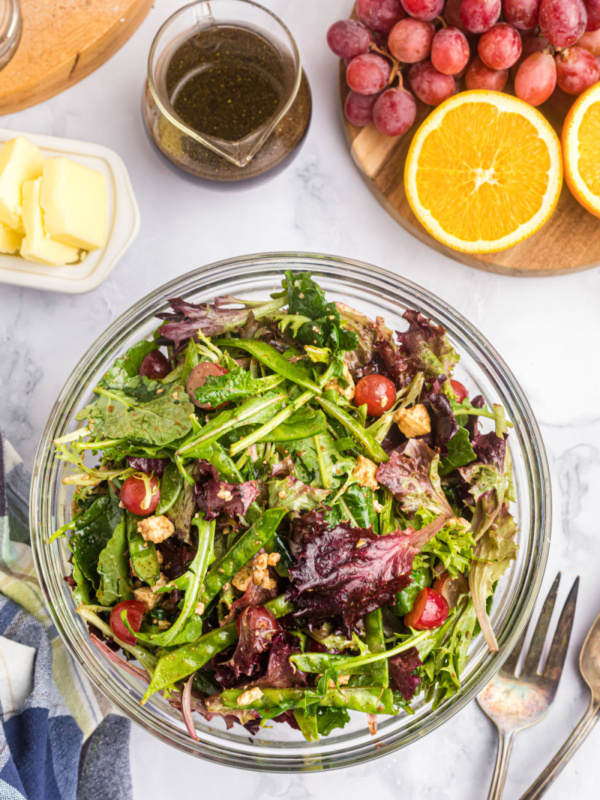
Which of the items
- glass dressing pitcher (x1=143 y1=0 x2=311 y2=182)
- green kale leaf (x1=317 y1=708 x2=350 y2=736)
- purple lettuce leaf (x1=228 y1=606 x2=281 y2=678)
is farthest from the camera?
Result: glass dressing pitcher (x1=143 y1=0 x2=311 y2=182)

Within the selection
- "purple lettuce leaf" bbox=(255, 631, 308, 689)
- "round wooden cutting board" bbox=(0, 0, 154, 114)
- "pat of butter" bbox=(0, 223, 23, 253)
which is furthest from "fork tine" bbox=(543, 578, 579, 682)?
"round wooden cutting board" bbox=(0, 0, 154, 114)

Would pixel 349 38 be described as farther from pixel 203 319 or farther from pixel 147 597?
pixel 147 597

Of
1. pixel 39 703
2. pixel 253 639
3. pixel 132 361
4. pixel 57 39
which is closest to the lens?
pixel 253 639

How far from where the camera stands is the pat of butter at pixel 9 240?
5.22 feet

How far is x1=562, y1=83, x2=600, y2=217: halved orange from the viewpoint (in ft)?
5.09

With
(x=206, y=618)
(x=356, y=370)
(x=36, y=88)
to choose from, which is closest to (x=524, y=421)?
(x=356, y=370)

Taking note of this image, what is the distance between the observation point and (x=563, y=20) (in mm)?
1474

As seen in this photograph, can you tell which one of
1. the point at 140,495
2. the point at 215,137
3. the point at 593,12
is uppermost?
the point at 593,12

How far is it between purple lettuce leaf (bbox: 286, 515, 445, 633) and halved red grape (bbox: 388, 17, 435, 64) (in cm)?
106

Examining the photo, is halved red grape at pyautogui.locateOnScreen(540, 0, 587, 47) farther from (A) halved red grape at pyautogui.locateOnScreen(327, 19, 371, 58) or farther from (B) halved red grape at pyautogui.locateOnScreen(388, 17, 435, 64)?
(A) halved red grape at pyautogui.locateOnScreen(327, 19, 371, 58)

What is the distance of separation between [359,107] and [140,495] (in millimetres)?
1045

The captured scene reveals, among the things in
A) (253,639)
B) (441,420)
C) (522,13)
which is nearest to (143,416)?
(253,639)

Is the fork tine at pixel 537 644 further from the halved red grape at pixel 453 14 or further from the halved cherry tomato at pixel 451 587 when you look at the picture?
the halved red grape at pixel 453 14

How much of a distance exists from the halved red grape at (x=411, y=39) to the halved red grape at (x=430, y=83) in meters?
0.03
